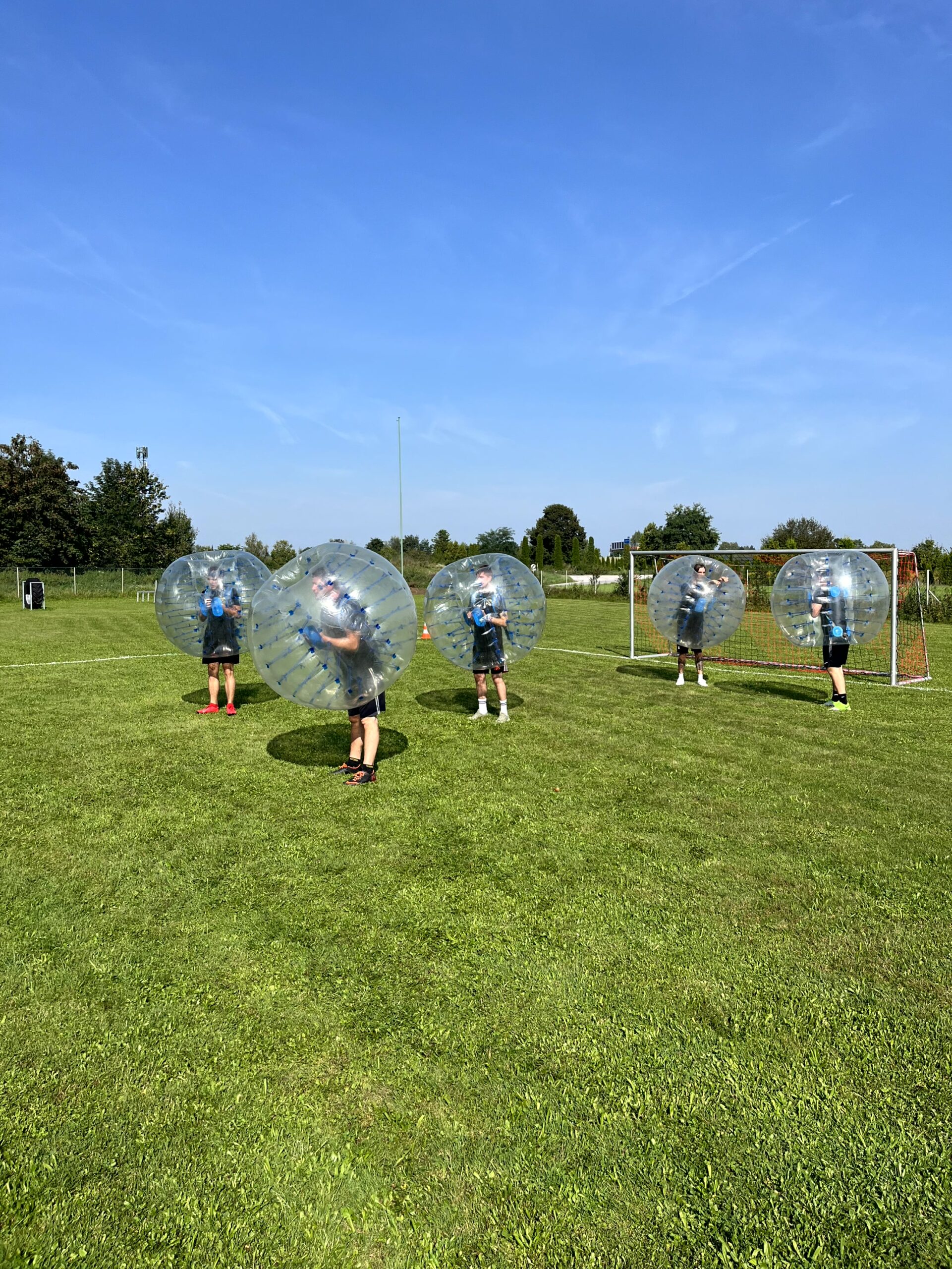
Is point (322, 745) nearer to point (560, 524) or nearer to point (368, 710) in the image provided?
point (368, 710)

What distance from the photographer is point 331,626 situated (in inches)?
212

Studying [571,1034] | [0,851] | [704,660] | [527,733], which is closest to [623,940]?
[571,1034]

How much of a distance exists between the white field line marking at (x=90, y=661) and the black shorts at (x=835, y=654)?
1178cm

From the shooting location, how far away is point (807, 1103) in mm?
2629

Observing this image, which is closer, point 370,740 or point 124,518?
point 370,740

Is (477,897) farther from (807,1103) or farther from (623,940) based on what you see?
(807,1103)

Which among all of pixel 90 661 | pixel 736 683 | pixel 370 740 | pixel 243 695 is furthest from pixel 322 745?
pixel 90 661

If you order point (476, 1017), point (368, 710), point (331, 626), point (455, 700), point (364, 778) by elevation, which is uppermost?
point (331, 626)

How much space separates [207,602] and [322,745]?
2.26m

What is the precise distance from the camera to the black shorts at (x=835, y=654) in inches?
372

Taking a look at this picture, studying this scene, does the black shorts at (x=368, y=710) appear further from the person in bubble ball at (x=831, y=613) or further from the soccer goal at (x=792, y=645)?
the soccer goal at (x=792, y=645)

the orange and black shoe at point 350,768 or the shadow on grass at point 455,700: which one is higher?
the shadow on grass at point 455,700

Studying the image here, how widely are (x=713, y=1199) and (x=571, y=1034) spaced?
0.85 meters

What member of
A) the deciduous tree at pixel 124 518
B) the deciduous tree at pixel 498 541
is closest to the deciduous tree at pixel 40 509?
the deciduous tree at pixel 124 518
